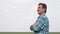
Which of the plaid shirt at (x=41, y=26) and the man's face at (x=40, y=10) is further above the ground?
the man's face at (x=40, y=10)

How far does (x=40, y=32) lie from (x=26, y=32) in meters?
2.99

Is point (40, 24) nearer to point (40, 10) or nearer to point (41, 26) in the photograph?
point (41, 26)

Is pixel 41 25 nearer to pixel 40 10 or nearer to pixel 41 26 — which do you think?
pixel 41 26

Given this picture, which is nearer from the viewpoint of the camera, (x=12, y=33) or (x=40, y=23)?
(x=40, y=23)

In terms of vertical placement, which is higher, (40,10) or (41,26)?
(40,10)

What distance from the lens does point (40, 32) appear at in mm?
2412

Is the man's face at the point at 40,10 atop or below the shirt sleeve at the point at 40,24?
atop

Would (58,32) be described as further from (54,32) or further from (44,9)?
(44,9)

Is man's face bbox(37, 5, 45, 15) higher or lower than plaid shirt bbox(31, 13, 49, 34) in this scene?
higher

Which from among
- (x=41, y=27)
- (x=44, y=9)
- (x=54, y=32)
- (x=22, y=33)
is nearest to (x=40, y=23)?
(x=41, y=27)

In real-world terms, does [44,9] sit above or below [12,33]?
above

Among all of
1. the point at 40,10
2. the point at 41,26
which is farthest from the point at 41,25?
the point at 40,10

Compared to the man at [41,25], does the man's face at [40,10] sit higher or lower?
higher

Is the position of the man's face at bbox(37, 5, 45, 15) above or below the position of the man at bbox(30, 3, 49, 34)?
above
